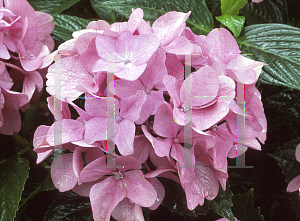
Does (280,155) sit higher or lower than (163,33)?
lower

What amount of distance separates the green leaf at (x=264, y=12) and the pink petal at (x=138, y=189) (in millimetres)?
684

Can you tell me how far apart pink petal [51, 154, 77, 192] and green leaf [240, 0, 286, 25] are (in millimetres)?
713

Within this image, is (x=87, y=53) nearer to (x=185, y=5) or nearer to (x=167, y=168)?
(x=167, y=168)

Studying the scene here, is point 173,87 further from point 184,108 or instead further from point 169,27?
point 169,27

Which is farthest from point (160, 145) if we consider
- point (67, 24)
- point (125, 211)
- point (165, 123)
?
point (67, 24)

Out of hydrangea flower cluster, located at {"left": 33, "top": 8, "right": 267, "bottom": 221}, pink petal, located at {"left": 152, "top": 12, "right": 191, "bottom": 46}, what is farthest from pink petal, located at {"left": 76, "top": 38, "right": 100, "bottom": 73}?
pink petal, located at {"left": 152, "top": 12, "right": 191, "bottom": 46}

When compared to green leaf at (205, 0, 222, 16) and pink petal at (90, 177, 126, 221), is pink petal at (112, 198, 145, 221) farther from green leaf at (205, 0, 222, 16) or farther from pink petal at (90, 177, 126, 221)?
green leaf at (205, 0, 222, 16)

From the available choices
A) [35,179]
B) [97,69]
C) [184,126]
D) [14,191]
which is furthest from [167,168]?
[35,179]

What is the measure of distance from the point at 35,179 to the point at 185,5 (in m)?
0.59

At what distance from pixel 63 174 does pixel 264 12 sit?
0.79m

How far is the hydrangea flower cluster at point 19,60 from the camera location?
21.0 inches

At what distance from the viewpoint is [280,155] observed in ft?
2.34

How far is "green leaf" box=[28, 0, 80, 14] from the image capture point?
0.86 m

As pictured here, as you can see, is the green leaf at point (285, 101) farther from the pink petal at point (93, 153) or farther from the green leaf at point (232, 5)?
the pink petal at point (93, 153)
